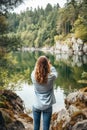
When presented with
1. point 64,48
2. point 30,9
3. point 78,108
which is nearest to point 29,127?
point 78,108

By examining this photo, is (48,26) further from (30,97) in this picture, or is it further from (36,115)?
(36,115)

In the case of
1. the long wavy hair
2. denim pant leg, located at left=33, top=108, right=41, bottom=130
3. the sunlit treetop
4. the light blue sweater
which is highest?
the sunlit treetop

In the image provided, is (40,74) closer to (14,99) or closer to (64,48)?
(14,99)

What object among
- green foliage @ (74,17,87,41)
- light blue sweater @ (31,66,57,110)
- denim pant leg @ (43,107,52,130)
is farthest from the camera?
green foliage @ (74,17,87,41)

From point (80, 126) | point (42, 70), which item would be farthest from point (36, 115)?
point (80, 126)

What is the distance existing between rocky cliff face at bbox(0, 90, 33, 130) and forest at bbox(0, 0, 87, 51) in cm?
471

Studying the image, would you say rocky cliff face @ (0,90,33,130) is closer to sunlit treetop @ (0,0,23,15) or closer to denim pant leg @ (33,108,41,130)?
denim pant leg @ (33,108,41,130)

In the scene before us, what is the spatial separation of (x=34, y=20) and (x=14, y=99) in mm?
153071

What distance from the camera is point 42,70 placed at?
664 cm

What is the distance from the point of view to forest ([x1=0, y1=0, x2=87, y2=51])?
1115 inches

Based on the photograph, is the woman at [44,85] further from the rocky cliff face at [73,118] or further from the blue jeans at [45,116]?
the rocky cliff face at [73,118]

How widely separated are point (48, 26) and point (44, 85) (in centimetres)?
11584

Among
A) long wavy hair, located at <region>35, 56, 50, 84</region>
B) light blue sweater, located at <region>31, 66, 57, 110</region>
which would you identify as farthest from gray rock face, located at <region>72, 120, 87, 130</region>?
long wavy hair, located at <region>35, 56, 50, 84</region>

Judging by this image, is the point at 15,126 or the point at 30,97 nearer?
the point at 15,126
